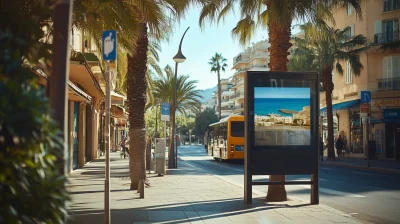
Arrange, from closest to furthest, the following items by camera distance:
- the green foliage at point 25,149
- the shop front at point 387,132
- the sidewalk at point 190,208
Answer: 1. the green foliage at point 25,149
2. the sidewalk at point 190,208
3. the shop front at point 387,132

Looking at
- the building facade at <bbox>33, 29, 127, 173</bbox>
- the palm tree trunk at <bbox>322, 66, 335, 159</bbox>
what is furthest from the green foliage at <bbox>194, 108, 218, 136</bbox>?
the building facade at <bbox>33, 29, 127, 173</bbox>

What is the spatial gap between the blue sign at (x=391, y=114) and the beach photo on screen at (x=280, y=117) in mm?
26313

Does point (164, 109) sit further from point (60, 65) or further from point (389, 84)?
point (389, 84)

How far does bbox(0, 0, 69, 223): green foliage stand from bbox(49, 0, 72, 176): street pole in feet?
3.94

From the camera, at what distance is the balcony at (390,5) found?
38006 mm

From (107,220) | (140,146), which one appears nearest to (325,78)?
(140,146)

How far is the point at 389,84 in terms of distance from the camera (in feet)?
123

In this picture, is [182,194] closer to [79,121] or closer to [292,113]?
[292,113]

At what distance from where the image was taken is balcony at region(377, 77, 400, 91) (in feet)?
122

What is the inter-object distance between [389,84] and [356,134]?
21.0 feet

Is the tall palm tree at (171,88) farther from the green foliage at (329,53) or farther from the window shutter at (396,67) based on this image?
the window shutter at (396,67)

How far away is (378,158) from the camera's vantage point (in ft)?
124

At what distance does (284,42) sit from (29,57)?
31.0 ft

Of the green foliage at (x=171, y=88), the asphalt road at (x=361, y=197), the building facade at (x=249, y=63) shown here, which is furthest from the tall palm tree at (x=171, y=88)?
the building facade at (x=249, y=63)
